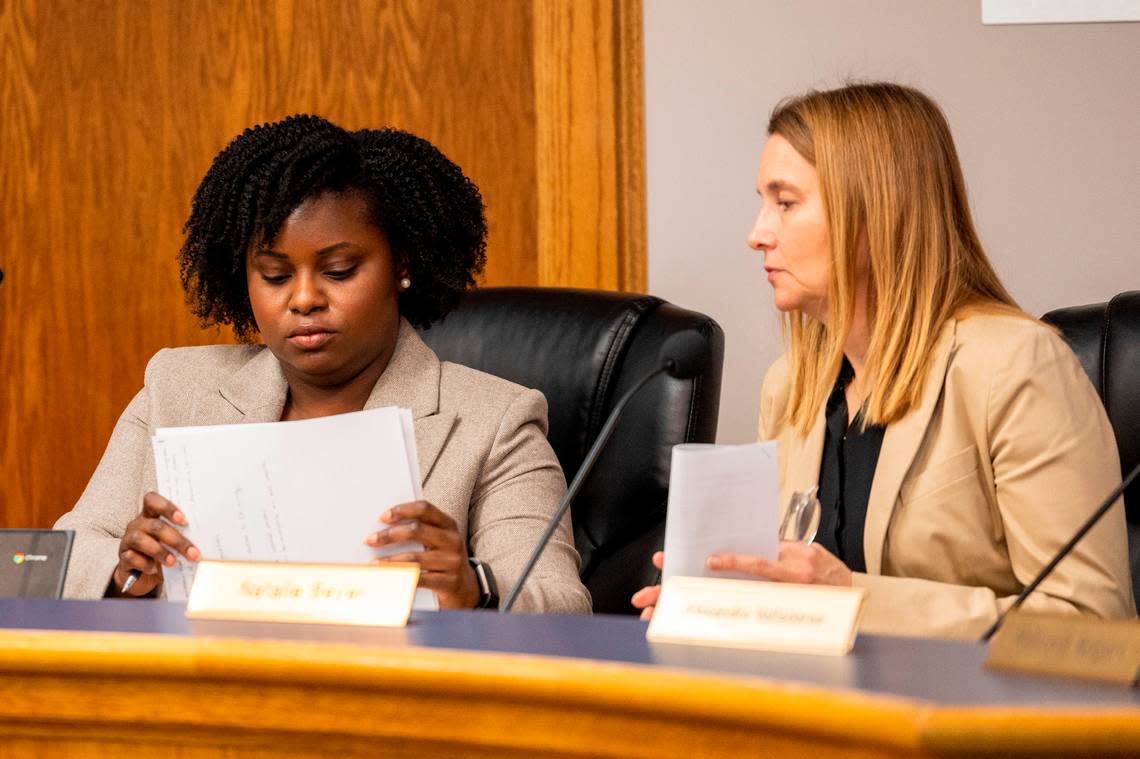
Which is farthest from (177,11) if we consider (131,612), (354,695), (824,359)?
(354,695)

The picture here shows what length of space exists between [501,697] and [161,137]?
6.91ft

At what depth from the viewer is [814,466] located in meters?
1.73

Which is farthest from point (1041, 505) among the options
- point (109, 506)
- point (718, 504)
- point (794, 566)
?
point (109, 506)

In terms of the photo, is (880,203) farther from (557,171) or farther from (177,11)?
(177,11)

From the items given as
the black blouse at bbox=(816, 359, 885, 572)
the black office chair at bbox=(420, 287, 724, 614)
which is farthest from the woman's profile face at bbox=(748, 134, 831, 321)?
the black office chair at bbox=(420, 287, 724, 614)

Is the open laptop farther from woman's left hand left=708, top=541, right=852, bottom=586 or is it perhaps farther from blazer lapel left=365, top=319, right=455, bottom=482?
woman's left hand left=708, top=541, right=852, bottom=586

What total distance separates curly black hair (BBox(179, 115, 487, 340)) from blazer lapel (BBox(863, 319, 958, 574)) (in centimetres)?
67

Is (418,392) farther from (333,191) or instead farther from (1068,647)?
(1068,647)

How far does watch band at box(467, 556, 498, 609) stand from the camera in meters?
1.56

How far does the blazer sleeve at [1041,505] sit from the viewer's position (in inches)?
57.2

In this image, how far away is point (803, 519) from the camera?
61.8 inches

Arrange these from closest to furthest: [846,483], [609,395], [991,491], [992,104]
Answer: [991,491] < [846,483] < [609,395] < [992,104]

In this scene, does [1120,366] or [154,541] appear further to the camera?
[1120,366]

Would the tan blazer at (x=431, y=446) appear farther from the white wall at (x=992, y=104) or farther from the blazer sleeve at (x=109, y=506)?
the white wall at (x=992, y=104)
